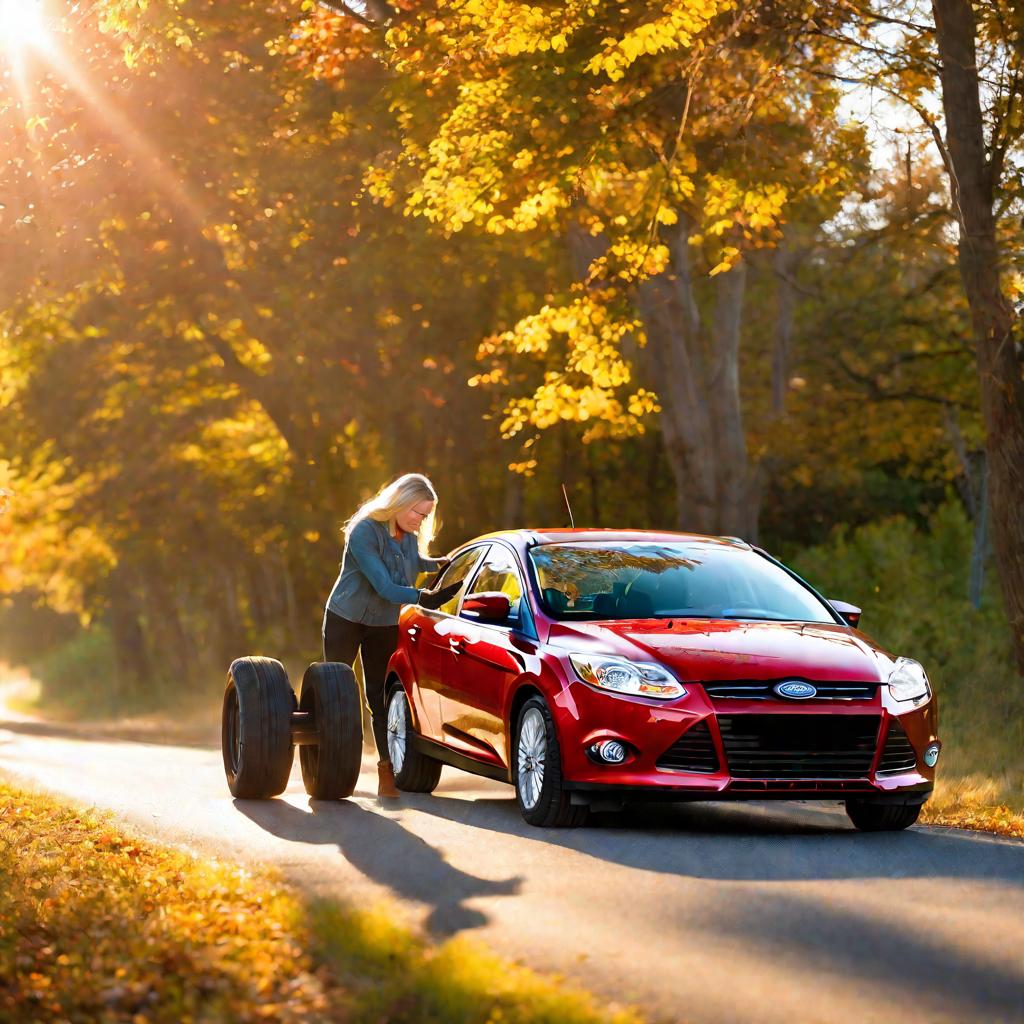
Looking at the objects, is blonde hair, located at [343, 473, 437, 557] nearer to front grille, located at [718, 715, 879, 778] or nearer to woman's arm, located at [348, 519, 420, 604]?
woman's arm, located at [348, 519, 420, 604]

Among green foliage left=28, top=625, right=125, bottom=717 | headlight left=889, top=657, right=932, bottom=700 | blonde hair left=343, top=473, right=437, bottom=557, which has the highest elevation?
blonde hair left=343, top=473, right=437, bottom=557

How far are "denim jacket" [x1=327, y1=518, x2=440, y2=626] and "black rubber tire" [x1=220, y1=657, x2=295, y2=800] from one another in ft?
2.43

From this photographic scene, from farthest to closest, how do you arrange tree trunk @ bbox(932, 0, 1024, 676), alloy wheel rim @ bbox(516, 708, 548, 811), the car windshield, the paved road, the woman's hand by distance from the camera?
tree trunk @ bbox(932, 0, 1024, 676) < the woman's hand < the car windshield < alloy wheel rim @ bbox(516, 708, 548, 811) < the paved road

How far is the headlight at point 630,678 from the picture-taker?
34.1ft

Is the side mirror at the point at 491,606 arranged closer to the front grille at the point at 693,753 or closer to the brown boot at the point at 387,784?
the front grille at the point at 693,753

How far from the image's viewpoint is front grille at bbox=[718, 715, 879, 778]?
1038 cm

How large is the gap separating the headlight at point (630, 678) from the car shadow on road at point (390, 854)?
1.22m

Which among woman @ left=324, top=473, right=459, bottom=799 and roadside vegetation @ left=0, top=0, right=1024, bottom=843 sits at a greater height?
roadside vegetation @ left=0, top=0, right=1024, bottom=843

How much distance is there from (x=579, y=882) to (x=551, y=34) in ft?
32.4

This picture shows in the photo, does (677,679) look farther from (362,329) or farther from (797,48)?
(362,329)

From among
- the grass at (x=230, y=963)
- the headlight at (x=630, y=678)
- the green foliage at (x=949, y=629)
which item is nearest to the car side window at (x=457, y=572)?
the headlight at (x=630, y=678)

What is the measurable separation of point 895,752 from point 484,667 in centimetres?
239

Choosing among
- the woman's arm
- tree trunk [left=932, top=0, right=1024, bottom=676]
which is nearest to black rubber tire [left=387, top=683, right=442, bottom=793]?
the woman's arm

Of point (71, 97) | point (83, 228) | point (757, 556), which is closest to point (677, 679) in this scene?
point (757, 556)
